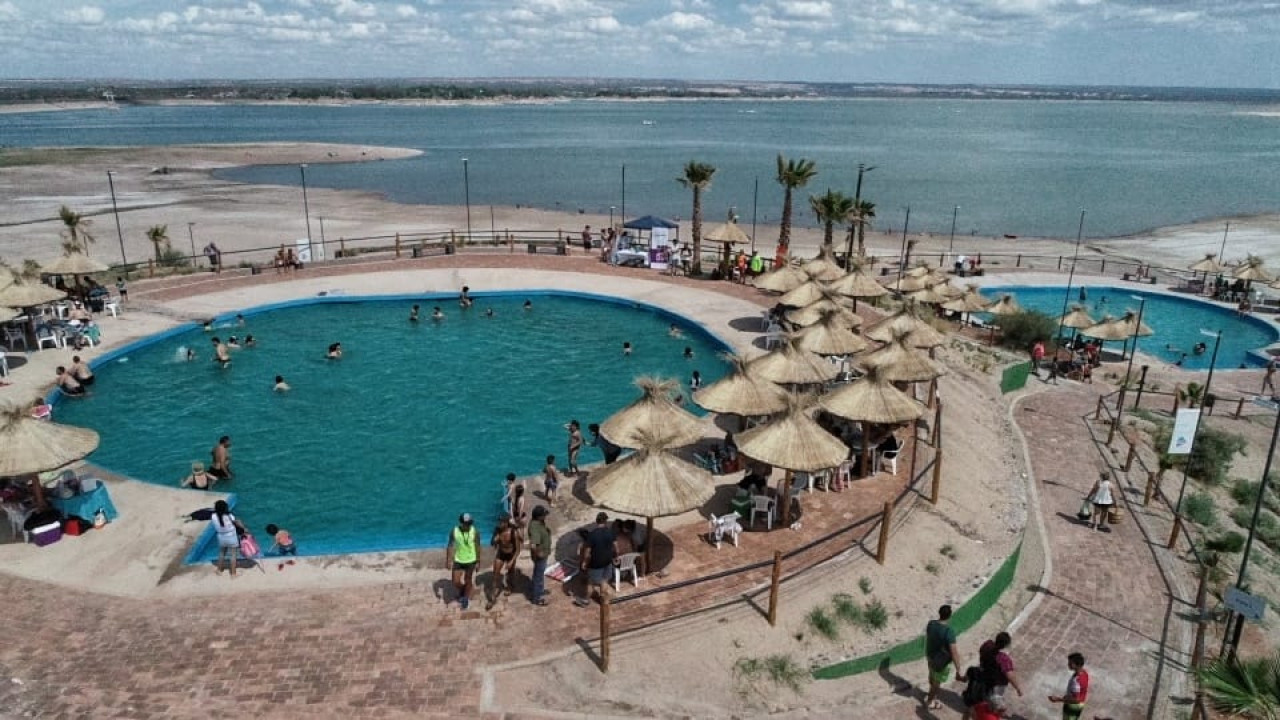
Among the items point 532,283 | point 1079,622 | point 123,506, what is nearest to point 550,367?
point 532,283

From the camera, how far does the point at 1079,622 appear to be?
13070 mm

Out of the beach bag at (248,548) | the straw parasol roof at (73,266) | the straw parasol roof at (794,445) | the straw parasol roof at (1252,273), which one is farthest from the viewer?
the straw parasol roof at (1252,273)

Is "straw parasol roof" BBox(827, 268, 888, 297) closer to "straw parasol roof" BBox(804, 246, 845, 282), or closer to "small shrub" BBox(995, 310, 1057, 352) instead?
"straw parasol roof" BBox(804, 246, 845, 282)

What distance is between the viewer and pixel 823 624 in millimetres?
11820

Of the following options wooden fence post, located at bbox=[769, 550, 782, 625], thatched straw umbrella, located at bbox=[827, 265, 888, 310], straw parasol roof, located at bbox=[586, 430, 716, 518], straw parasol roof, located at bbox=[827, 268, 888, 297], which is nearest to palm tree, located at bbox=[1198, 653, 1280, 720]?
wooden fence post, located at bbox=[769, 550, 782, 625]

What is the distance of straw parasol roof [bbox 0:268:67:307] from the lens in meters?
22.8

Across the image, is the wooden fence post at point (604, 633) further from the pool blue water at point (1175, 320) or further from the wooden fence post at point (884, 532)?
the pool blue water at point (1175, 320)

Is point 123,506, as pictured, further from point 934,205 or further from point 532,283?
point 934,205

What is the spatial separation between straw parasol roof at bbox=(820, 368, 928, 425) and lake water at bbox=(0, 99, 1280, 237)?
46569 mm

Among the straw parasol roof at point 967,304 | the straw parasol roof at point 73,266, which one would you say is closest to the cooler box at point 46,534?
the straw parasol roof at point 73,266

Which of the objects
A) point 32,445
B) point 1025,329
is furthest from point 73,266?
point 1025,329

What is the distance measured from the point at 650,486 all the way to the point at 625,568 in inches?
52.5

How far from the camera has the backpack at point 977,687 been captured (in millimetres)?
9922

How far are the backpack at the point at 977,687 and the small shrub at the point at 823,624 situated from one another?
204cm
